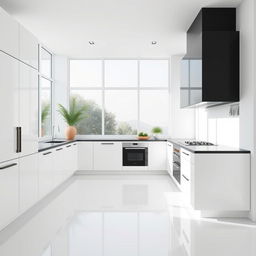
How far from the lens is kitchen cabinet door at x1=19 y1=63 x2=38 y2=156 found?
3.87 meters

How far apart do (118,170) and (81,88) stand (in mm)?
2234

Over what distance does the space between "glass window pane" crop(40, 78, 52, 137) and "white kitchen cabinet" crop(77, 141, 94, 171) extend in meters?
0.84

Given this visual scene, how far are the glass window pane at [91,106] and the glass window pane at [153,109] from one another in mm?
1043

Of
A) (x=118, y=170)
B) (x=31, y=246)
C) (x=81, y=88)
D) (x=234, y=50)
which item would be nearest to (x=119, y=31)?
(x=234, y=50)

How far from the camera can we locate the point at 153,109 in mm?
7812

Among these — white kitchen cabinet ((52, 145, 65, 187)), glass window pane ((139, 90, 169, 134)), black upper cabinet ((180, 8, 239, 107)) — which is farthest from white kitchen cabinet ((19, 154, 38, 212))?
glass window pane ((139, 90, 169, 134))

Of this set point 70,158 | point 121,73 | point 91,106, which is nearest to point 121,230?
point 70,158

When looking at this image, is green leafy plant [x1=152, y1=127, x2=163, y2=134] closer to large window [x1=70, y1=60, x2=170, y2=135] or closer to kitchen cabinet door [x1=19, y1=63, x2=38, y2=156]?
large window [x1=70, y1=60, x2=170, y2=135]

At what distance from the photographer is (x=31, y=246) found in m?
3.04

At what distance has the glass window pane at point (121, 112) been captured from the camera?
7809 millimetres

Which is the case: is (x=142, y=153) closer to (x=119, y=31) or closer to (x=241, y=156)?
(x=119, y=31)

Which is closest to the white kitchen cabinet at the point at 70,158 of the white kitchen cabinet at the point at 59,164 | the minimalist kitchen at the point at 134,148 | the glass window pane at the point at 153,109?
the minimalist kitchen at the point at 134,148

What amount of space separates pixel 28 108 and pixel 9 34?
101cm

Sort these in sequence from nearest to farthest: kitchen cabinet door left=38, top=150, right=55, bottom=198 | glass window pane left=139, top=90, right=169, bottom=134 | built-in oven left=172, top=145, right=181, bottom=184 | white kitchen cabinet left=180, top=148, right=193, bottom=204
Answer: white kitchen cabinet left=180, top=148, right=193, bottom=204 < kitchen cabinet door left=38, top=150, right=55, bottom=198 < built-in oven left=172, top=145, right=181, bottom=184 < glass window pane left=139, top=90, right=169, bottom=134
